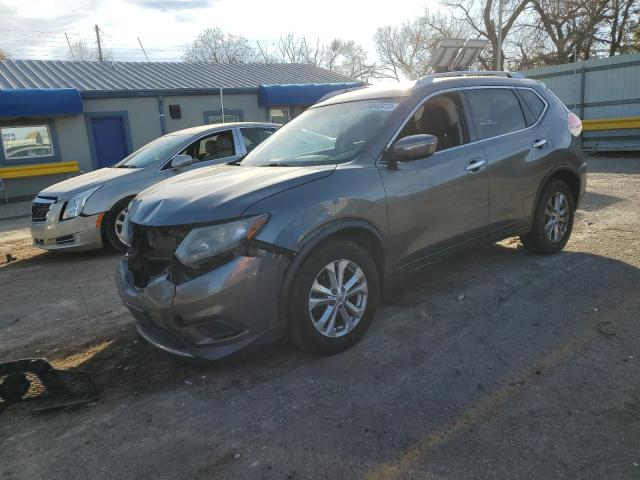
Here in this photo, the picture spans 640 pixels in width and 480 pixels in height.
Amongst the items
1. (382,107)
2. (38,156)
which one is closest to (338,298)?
(382,107)

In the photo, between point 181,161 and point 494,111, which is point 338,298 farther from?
point 181,161

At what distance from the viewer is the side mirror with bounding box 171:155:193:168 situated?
6.51 m

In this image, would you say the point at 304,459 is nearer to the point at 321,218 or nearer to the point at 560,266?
the point at 321,218

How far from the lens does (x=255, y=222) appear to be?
2.94m

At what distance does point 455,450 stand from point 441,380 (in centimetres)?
65

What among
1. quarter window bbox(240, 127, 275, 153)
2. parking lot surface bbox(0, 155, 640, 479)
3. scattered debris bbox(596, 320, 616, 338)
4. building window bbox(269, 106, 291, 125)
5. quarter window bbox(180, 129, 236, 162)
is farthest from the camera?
Result: building window bbox(269, 106, 291, 125)

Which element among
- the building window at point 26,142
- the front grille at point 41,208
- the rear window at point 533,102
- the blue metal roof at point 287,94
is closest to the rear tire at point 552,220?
the rear window at point 533,102

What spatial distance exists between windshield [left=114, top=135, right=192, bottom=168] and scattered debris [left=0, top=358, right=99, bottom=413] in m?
4.40

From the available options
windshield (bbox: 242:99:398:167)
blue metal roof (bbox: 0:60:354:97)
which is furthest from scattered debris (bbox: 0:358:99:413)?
blue metal roof (bbox: 0:60:354:97)

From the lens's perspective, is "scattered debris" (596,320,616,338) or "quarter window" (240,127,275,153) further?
"quarter window" (240,127,275,153)

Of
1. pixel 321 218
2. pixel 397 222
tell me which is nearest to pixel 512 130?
pixel 397 222

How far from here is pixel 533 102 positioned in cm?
495

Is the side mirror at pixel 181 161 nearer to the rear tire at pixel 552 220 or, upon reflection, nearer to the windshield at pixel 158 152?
the windshield at pixel 158 152

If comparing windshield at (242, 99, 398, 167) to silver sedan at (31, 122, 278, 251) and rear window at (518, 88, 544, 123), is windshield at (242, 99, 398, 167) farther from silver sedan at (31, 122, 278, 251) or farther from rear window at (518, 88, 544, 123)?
silver sedan at (31, 122, 278, 251)
